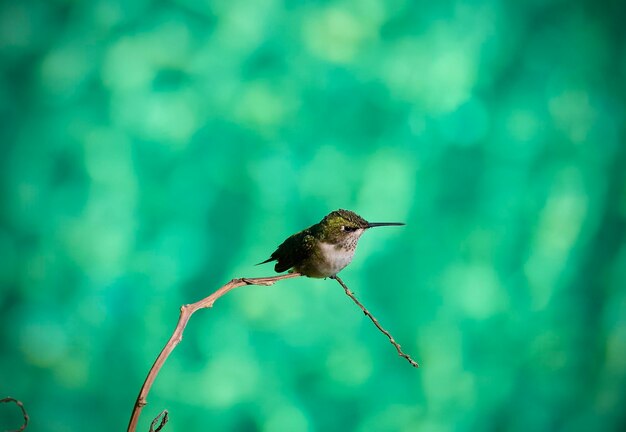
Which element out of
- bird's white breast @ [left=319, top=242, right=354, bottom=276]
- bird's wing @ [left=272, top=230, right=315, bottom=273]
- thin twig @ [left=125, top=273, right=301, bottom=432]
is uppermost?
bird's wing @ [left=272, top=230, right=315, bottom=273]

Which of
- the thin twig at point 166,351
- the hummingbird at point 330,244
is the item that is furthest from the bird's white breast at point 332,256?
the thin twig at point 166,351

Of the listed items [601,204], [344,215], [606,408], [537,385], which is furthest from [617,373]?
[344,215]

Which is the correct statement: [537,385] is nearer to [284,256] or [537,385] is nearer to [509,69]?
[509,69]

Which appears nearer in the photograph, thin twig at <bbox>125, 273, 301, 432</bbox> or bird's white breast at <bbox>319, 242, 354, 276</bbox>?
thin twig at <bbox>125, 273, 301, 432</bbox>

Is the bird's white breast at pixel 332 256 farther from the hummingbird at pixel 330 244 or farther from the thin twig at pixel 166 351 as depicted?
the thin twig at pixel 166 351

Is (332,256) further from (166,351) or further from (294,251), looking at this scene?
(166,351)

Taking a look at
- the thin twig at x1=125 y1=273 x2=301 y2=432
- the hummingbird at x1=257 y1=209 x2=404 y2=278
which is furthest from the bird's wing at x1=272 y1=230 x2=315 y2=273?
the thin twig at x1=125 y1=273 x2=301 y2=432

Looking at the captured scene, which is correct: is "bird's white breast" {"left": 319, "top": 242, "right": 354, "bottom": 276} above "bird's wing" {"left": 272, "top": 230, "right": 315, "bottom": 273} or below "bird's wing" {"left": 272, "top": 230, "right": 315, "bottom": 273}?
below

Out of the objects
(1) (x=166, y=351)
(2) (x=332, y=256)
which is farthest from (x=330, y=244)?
(1) (x=166, y=351)

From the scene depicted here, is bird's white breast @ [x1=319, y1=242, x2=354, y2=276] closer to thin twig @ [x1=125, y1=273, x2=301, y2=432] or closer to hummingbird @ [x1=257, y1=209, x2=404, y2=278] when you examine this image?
hummingbird @ [x1=257, y1=209, x2=404, y2=278]

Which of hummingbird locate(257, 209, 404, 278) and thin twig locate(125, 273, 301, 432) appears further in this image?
hummingbird locate(257, 209, 404, 278)
